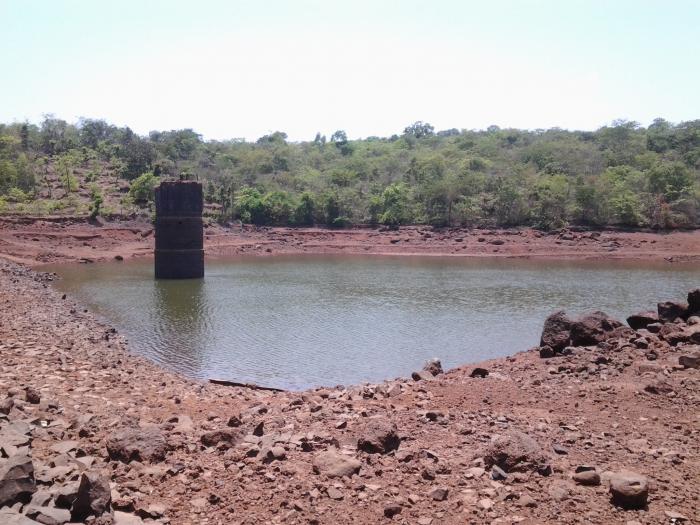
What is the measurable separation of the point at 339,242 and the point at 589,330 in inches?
1538

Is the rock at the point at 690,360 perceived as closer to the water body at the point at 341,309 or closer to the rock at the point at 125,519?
the water body at the point at 341,309

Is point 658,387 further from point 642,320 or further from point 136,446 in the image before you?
point 136,446

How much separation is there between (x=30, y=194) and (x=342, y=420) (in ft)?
159

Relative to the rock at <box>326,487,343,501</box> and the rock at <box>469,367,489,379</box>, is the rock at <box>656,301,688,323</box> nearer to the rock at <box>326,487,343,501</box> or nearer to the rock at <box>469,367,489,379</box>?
the rock at <box>469,367,489,379</box>

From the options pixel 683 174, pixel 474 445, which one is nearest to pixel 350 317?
pixel 474 445

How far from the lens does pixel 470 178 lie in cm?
5500

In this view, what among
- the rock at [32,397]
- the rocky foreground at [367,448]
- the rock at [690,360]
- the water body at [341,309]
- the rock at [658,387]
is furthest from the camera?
the water body at [341,309]

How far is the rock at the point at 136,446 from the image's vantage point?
548 cm

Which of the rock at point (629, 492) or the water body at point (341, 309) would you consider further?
the water body at point (341, 309)

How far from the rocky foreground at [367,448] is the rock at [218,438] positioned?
14mm

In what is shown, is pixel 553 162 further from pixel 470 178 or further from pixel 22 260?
pixel 22 260

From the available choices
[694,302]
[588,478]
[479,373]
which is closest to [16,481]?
[588,478]

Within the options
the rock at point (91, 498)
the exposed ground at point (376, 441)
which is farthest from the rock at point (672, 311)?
the rock at point (91, 498)

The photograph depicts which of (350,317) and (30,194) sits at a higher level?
(30,194)
